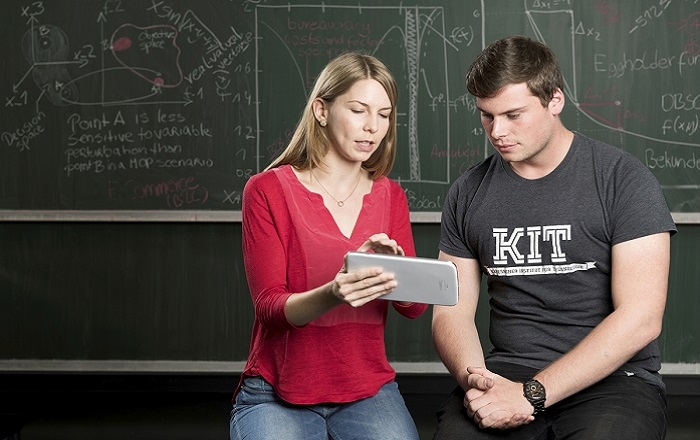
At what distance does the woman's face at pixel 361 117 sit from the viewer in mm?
2072

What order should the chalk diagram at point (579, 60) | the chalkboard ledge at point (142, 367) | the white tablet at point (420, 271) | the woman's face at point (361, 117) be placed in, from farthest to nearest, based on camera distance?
1. the chalkboard ledge at point (142, 367)
2. the chalk diagram at point (579, 60)
3. the woman's face at point (361, 117)
4. the white tablet at point (420, 271)

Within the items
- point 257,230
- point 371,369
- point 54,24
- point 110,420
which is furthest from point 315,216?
point 54,24

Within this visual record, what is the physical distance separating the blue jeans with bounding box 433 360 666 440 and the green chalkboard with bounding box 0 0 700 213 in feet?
7.36

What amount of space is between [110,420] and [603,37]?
8.91 ft

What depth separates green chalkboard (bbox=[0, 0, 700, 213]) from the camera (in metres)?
4.20

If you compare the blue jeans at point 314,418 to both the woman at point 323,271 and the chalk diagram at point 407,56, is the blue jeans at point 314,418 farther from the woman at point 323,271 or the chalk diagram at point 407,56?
the chalk diagram at point 407,56

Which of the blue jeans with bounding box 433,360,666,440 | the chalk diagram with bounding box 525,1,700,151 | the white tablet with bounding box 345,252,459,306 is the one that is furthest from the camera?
the chalk diagram with bounding box 525,1,700,151

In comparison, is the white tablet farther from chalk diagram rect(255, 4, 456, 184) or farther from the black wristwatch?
chalk diagram rect(255, 4, 456, 184)

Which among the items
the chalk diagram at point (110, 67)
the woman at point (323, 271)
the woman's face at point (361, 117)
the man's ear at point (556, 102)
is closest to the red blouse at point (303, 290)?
the woman at point (323, 271)

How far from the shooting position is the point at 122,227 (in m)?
4.33

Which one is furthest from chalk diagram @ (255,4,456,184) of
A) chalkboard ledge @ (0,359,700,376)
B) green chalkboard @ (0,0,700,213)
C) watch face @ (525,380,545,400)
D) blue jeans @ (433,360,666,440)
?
watch face @ (525,380,545,400)

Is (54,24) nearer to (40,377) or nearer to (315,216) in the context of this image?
(40,377)

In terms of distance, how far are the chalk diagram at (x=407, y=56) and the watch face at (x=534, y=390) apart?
2.33m

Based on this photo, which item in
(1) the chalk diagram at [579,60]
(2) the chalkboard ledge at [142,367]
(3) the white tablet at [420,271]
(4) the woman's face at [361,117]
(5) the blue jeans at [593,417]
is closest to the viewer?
(3) the white tablet at [420,271]
